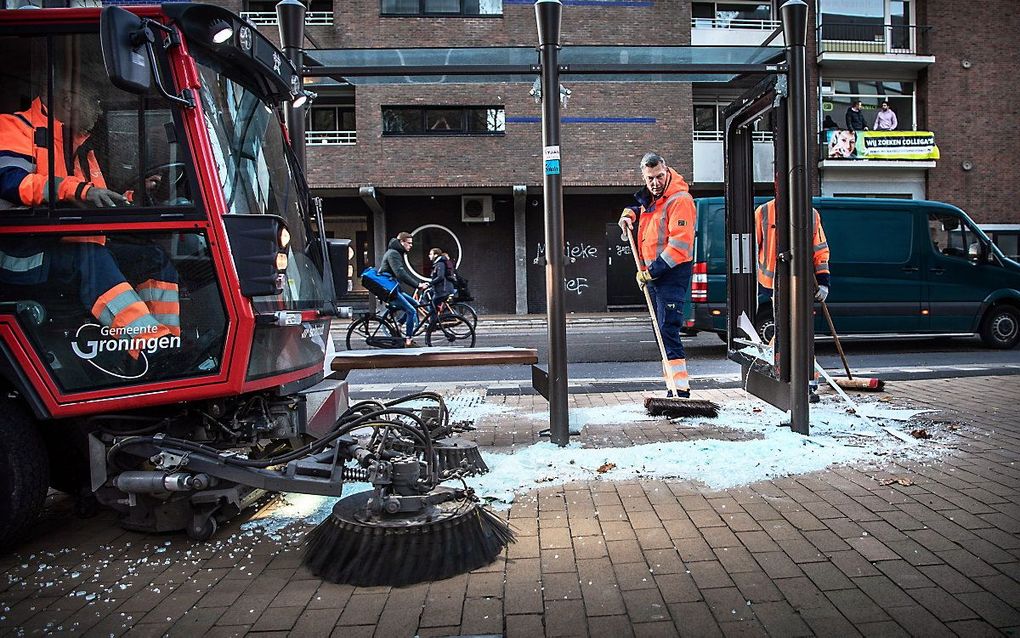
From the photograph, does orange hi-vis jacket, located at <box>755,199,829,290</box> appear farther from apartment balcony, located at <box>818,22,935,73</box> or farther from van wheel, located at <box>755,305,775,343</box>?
apartment balcony, located at <box>818,22,935,73</box>

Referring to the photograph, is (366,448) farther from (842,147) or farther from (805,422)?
(842,147)

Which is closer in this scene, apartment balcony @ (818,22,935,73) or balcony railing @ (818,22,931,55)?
apartment balcony @ (818,22,935,73)

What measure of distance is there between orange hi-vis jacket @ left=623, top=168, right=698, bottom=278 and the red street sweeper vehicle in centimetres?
350

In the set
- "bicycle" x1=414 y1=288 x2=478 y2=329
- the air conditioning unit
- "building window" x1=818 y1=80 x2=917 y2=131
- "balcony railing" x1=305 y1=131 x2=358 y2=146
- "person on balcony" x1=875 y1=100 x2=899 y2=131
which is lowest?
"bicycle" x1=414 y1=288 x2=478 y2=329

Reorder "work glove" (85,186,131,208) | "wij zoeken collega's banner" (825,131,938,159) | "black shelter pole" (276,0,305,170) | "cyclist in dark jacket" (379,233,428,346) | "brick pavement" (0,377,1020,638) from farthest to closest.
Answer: "wij zoeken collega's banner" (825,131,938,159) < "cyclist in dark jacket" (379,233,428,346) < "black shelter pole" (276,0,305,170) < "work glove" (85,186,131,208) < "brick pavement" (0,377,1020,638)

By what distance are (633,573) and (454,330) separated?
10.5 m

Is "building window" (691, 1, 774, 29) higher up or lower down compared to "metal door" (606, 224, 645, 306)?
higher up

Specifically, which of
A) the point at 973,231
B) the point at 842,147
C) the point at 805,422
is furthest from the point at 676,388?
the point at 842,147

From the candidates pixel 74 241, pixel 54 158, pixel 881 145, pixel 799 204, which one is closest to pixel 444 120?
pixel 881 145

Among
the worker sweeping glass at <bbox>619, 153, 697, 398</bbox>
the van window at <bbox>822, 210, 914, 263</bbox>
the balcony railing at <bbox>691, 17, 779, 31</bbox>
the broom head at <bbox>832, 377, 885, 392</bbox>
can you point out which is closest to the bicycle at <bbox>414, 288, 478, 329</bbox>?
the van window at <bbox>822, 210, 914, 263</bbox>

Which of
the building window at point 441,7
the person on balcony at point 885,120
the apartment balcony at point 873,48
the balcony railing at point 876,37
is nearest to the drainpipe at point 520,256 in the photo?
the building window at point 441,7

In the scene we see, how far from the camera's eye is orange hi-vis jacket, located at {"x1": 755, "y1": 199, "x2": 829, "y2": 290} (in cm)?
663

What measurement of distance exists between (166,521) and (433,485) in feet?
4.36

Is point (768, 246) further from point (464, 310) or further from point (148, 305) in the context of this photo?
point (464, 310)
